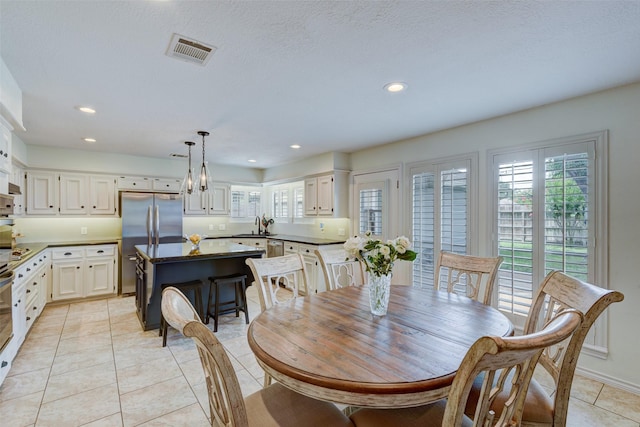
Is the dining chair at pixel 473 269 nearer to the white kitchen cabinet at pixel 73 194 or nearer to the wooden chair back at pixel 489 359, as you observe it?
the wooden chair back at pixel 489 359

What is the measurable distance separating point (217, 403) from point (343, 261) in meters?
1.66

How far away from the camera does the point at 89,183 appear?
5055 mm

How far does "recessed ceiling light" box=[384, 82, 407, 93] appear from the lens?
2.44m

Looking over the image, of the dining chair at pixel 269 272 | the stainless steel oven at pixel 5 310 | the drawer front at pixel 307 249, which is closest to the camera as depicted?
the dining chair at pixel 269 272

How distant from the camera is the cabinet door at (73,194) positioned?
4863 mm

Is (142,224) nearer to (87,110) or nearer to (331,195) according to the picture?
(87,110)

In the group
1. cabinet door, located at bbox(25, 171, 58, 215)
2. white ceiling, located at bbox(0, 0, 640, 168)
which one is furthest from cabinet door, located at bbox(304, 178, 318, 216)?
cabinet door, located at bbox(25, 171, 58, 215)

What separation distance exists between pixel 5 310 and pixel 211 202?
161 inches

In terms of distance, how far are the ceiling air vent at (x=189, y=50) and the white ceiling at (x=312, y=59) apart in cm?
5

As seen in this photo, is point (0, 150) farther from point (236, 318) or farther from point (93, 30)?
point (236, 318)

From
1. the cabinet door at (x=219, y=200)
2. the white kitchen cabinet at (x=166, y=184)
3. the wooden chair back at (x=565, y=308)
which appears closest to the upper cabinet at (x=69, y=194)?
the white kitchen cabinet at (x=166, y=184)

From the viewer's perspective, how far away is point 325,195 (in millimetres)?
5211

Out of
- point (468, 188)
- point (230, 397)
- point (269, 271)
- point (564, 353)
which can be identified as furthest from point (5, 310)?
point (468, 188)

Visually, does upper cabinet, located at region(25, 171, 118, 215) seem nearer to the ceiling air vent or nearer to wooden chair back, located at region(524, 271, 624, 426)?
the ceiling air vent
